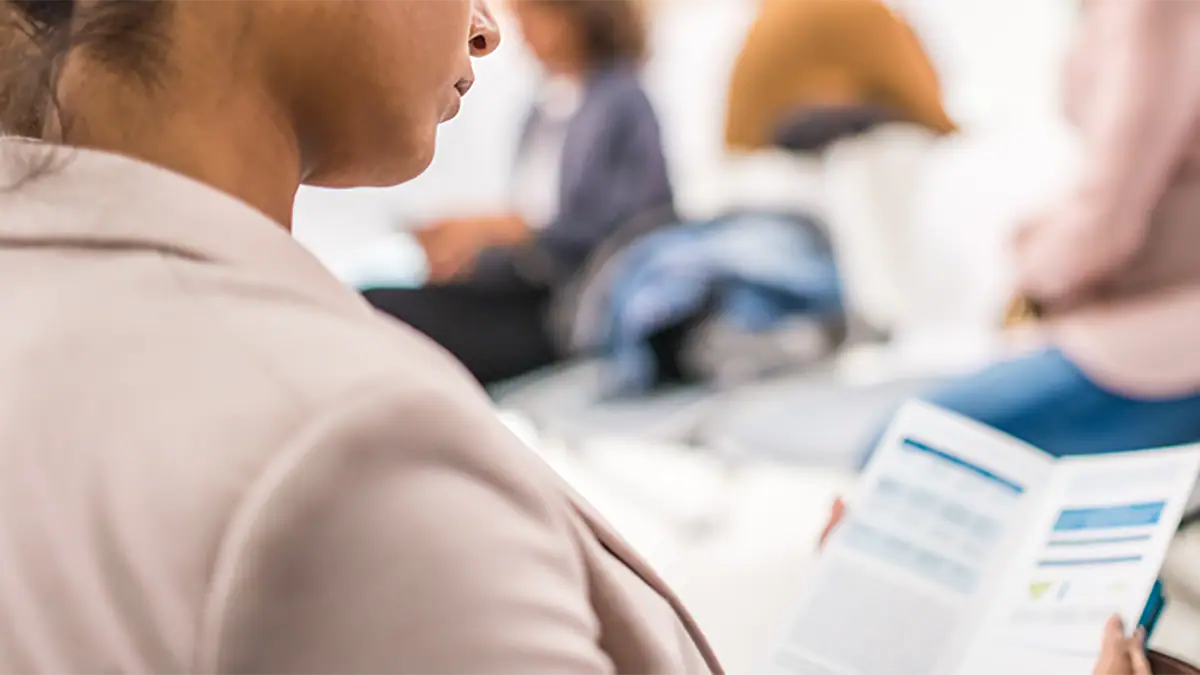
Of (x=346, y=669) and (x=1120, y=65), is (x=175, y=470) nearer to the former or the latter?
(x=346, y=669)

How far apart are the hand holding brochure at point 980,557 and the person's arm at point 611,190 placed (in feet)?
4.00

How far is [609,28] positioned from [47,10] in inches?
66.8

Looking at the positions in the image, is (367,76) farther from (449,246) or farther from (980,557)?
(449,246)

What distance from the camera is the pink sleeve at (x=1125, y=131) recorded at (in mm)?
1006

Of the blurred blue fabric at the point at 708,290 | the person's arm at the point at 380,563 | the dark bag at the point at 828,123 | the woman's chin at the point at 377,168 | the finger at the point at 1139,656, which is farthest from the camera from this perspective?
the dark bag at the point at 828,123

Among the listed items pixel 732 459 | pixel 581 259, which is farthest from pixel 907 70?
pixel 732 459

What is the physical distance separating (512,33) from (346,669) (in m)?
2.06

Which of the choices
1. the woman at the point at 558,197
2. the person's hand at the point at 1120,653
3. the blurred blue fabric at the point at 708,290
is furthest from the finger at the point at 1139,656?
the woman at the point at 558,197

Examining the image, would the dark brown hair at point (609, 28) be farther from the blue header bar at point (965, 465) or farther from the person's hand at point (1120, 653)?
the person's hand at point (1120, 653)

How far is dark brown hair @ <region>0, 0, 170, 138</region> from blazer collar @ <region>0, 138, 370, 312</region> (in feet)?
0.08

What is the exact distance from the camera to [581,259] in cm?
192

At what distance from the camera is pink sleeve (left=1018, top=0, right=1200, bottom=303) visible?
1.01 metres

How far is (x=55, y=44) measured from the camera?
35cm

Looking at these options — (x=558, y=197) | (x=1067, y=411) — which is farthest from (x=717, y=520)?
(x=558, y=197)
